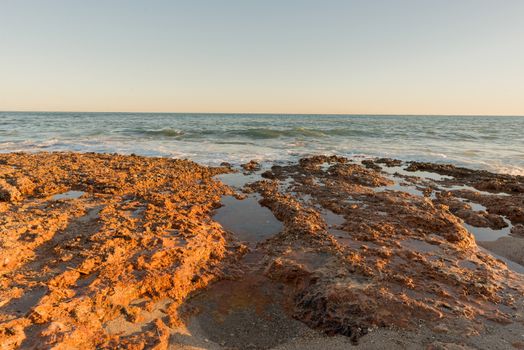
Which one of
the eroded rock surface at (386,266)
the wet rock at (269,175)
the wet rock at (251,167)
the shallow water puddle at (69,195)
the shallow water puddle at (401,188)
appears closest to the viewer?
the eroded rock surface at (386,266)

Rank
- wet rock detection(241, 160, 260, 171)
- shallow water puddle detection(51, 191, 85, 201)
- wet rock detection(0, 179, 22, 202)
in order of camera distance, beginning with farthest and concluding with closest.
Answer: wet rock detection(241, 160, 260, 171) < shallow water puddle detection(51, 191, 85, 201) < wet rock detection(0, 179, 22, 202)

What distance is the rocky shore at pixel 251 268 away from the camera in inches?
131

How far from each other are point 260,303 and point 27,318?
8.80 feet

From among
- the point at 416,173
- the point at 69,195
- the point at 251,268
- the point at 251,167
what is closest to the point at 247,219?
the point at 251,268

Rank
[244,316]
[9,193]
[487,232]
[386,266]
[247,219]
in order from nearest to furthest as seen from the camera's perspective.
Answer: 1. [244,316]
2. [386,266]
3. [487,232]
4. [9,193]
5. [247,219]

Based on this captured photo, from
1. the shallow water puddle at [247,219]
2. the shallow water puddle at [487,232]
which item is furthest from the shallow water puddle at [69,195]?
the shallow water puddle at [487,232]

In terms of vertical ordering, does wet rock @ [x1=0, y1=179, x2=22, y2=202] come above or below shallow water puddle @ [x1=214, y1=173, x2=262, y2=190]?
above

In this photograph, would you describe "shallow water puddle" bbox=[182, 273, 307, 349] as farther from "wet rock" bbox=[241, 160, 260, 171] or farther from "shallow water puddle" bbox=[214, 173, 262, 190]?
"wet rock" bbox=[241, 160, 260, 171]

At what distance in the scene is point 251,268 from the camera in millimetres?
4789

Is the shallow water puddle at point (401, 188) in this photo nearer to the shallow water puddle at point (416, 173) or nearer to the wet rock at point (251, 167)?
the shallow water puddle at point (416, 173)

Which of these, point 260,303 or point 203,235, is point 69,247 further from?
point 260,303

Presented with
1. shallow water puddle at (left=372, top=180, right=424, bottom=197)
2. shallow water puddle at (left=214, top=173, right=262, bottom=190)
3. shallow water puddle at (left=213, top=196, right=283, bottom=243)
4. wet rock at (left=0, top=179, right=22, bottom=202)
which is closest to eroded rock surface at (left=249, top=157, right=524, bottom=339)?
shallow water puddle at (left=213, top=196, right=283, bottom=243)

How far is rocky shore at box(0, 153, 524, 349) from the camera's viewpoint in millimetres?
Result: 3334

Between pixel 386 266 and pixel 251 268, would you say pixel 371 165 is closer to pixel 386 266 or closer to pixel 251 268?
pixel 386 266
